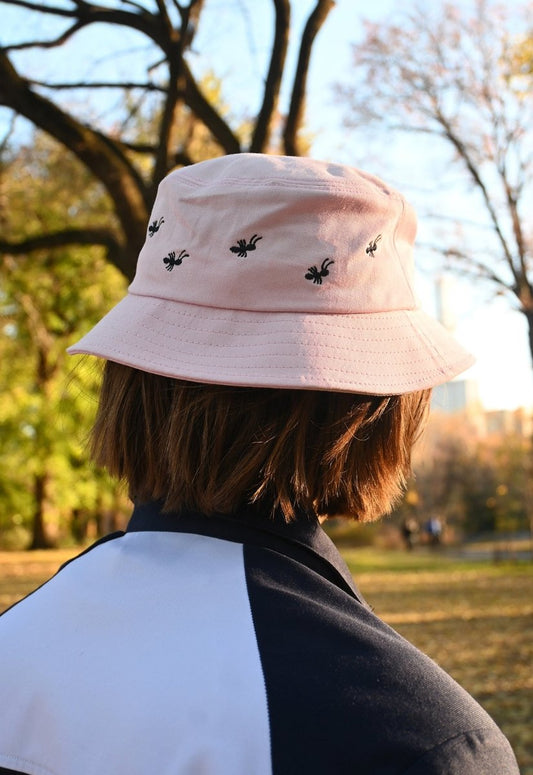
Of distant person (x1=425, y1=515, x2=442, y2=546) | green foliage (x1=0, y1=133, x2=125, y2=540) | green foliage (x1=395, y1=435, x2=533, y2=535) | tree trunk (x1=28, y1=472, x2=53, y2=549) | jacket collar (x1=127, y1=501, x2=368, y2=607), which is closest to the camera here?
jacket collar (x1=127, y1=501, x2=368, y2=607)

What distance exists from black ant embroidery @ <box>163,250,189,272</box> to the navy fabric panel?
1.56 feet

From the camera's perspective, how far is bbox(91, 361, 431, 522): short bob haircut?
1111mm

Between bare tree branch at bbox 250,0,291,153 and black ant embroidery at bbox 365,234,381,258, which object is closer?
black ant embroidery at bbox 365,234,381,258

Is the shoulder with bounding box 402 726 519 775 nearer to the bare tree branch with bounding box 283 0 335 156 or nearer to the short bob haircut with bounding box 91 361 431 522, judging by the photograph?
the short bob haircut with bounding box 91 361 431 522

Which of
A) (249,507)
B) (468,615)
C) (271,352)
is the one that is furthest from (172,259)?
(468,615)

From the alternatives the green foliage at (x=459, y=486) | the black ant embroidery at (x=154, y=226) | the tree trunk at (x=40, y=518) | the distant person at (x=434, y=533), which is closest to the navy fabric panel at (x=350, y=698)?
the black ant embroidery at (x=154, y=226)

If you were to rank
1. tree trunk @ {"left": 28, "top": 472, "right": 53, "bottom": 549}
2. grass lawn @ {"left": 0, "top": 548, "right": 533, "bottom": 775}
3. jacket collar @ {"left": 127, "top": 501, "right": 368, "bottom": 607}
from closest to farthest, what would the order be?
1. jacket collar @ {"left": 127, "top": 501, "right": 368, "bottom": 607}
2. grass lawn @ {"left": 0, "top": 548, "right": 533, "bottom": 775}
3. tree trunk @ {"left": 28, "top": 472, "right": 53, "bottom": 549}

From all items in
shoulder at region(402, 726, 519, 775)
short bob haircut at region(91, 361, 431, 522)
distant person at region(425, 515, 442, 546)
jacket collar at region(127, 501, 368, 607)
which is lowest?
distant person at region(425, 515, 442, 546)

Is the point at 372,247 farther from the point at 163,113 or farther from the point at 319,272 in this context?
the point at 163,113

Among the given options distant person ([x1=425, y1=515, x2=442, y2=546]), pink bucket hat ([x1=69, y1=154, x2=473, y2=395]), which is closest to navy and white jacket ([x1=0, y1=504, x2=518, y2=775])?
pink bucket hat ([x1=69, y1=154, x2=473, y2=395])

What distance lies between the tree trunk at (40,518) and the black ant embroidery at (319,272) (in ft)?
93.9

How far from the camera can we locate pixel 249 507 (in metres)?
1.11

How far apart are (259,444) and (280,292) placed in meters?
0.20

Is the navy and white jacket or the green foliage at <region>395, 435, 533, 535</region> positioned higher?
the navy and white jacket
